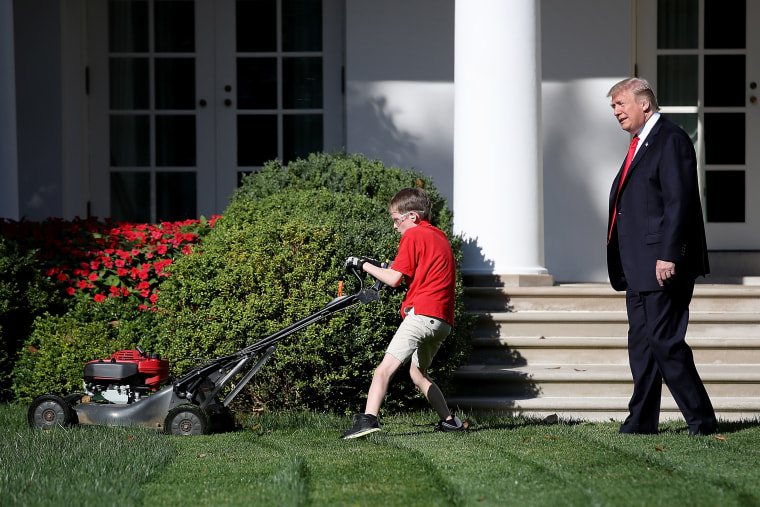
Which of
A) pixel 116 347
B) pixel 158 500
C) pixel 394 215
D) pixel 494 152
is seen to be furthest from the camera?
pixel 494 152

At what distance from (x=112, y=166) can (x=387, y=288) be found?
17.3ft

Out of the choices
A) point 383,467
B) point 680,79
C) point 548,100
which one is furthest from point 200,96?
point 383,467

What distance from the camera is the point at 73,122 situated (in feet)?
32.4

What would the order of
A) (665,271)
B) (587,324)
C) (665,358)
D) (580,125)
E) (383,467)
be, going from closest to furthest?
(383,467) < (665,271) < (665,358) < (587,324) < (580,125)

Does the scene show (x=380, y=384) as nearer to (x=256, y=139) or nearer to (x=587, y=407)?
(x=587, y=407)

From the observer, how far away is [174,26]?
400 inches

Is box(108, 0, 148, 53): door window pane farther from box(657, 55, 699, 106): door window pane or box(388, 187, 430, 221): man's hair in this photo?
box(388, 187, 430, 221): man's hair

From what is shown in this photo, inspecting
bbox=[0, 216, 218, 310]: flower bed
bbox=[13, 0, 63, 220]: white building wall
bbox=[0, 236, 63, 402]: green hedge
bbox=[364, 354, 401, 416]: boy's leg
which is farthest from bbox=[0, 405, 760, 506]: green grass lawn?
bbox=[13, 0, 63, 220]: white building wall

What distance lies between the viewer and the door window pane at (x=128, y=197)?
10.2 metres

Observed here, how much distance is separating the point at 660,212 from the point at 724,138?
554 centimetres

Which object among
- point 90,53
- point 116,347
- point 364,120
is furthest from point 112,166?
point 116,347

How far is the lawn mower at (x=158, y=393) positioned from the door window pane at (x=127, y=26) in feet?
18.7

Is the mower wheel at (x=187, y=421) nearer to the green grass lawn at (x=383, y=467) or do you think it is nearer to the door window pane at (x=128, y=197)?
Answer: the green grass lawn at (x=383, y=467)

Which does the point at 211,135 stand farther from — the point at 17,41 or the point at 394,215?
the point at 394,215
